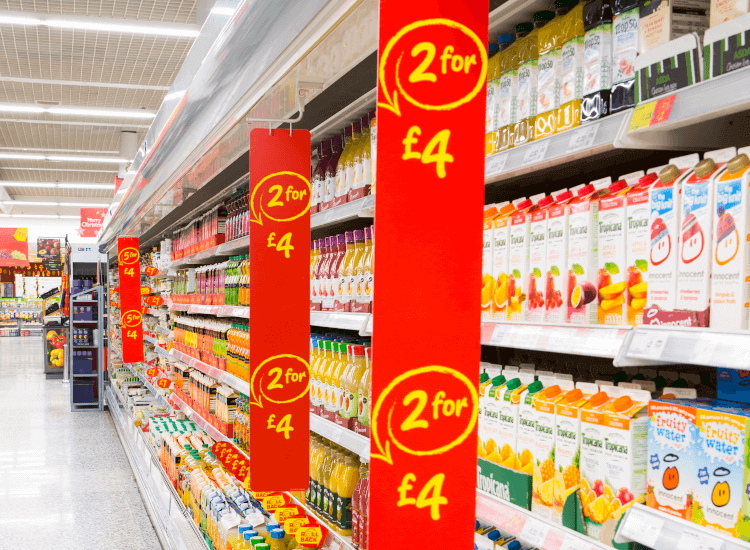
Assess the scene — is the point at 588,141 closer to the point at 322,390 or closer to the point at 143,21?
the point at 322,390

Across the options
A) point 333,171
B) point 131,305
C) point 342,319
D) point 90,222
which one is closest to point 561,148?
point 342,319

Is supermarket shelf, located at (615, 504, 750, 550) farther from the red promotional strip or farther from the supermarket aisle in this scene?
the supermarket aisle

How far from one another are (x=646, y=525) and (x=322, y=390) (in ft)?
5.37

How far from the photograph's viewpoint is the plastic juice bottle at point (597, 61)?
134 cm

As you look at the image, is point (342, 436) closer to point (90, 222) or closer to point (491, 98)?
point (491, 98)

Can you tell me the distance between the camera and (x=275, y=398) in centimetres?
203

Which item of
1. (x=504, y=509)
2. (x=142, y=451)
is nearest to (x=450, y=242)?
(x=504, y=509)

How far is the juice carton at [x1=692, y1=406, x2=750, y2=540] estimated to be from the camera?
3.49ft

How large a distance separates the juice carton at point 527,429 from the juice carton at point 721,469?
41 cm

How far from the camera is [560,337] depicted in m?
1.35

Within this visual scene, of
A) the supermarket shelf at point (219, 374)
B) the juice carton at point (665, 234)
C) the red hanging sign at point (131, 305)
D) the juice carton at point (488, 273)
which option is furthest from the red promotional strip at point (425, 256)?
the red hanging sign at point (131, 305)

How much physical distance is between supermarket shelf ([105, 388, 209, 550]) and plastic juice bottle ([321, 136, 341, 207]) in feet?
6.03

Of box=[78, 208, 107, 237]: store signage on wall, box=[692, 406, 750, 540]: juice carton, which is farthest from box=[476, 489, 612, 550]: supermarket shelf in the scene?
box=[78, 208, 107, 237]: store signage on wall

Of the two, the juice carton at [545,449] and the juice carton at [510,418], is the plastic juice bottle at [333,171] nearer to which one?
the juice carton at [510,418]
